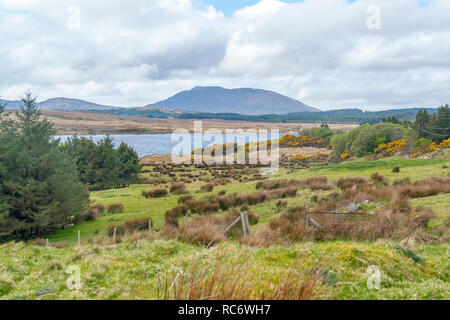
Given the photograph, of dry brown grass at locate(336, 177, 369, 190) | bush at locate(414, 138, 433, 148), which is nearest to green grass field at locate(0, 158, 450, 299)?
dry brown grass at locate(336, 177, 369, 190)

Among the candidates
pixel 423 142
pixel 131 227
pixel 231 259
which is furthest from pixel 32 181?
pixel 423 142

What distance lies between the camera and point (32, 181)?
782 inches

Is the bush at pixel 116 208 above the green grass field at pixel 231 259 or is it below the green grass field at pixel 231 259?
below

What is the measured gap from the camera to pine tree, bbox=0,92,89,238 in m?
19.4

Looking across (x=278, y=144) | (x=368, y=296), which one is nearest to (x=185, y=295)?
(x=368, y=296)

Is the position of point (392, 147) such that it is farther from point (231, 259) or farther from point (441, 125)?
point (231, 259)

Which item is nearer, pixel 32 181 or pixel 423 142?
pixel 32 181

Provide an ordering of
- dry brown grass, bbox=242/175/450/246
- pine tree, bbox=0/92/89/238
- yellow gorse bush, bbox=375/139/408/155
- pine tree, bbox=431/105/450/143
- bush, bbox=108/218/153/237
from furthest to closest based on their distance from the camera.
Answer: pine tree, bbox=431/105/450/143 → yellow gorse bush, bbox=375/139/408/155 → pine tree, bbox=0/92/89/238 → bush, bbox=108/218/153/237 → dry brown grass, bbox=242/175/450/246

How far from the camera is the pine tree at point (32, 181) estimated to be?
19.4 m

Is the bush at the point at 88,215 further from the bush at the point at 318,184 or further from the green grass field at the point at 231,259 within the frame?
the bush at the point at 318,184

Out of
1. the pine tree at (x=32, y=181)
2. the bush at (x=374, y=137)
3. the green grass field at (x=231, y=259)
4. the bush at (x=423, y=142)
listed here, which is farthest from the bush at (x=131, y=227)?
the bush at (x=374, y=137)

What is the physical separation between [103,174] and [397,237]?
128ft

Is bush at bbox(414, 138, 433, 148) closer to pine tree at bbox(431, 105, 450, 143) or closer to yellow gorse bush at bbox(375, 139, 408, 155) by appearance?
pine tree at bbox(431, 105, 450, 143)
